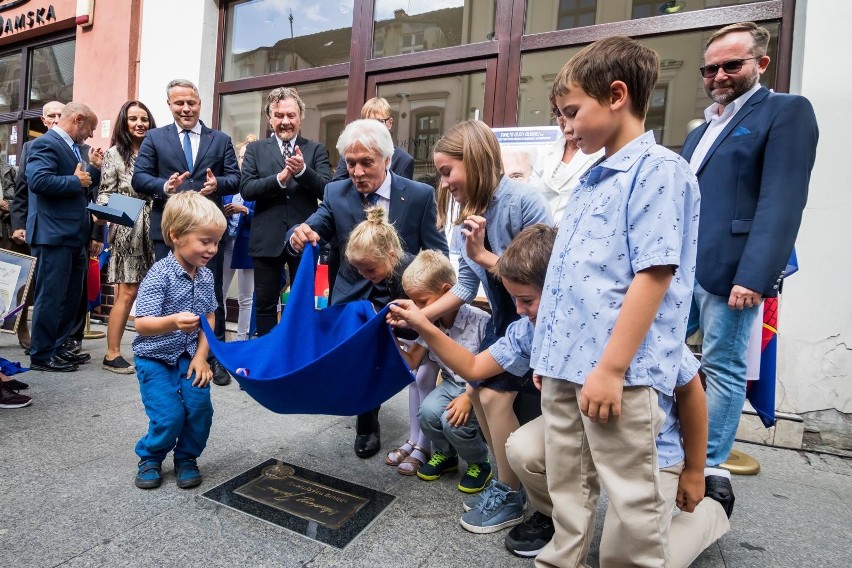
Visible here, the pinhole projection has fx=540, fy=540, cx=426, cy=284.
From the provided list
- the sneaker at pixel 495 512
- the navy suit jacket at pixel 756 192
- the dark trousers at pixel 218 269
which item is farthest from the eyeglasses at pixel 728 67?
the dark trousers at pixel 218 269

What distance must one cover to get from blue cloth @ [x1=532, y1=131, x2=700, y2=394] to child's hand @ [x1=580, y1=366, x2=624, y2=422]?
51 millimetres

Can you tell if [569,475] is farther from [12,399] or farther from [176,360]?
[12,399]

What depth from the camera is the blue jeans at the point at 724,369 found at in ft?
6.78

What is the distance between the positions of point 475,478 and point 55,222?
3379mm

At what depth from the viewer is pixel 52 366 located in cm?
373

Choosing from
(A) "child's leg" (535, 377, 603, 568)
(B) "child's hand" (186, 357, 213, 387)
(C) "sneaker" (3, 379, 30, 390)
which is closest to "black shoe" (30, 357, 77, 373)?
(C) "sneaker" (3, 379, 30, 390)

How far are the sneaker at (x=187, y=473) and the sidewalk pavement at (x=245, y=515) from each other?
0.10 ft

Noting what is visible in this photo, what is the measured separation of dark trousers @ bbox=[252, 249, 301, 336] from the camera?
3.41 m

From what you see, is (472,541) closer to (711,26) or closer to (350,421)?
(350,421)

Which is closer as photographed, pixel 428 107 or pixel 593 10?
pixel 593 10

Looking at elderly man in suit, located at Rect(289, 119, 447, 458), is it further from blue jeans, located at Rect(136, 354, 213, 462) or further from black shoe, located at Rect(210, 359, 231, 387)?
black shoe, located at Rect(210, 359, 231, 387)

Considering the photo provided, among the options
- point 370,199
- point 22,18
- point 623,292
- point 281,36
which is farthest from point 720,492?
point 22,18

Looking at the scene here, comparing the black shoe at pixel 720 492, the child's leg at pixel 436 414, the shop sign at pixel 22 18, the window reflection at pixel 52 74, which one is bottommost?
the black shoe at pixel 720 492

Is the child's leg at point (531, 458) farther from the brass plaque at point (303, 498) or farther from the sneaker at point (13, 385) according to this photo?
the sneaker at point (13, 385)
